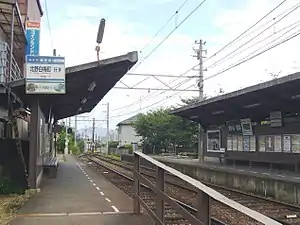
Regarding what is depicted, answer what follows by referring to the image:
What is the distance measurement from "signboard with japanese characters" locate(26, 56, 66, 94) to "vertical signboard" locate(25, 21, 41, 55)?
8320 millimetres

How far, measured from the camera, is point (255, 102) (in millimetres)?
18875

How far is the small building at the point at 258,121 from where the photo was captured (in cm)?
1656

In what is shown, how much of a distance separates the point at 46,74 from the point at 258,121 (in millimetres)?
11846

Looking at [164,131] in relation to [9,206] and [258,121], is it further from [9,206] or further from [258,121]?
[9,206]

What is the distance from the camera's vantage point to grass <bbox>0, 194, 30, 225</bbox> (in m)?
8.02

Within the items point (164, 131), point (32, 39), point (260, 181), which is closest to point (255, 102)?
point (260, 181)

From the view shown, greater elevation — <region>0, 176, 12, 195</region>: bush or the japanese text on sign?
the japanese text on sign

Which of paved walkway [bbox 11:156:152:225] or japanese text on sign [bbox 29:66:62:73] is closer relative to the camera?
paved walkway [bbox 11:156:152:225]

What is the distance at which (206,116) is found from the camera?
26.3 metres

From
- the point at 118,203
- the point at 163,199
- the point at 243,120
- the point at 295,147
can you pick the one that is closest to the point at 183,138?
the point at 243,120

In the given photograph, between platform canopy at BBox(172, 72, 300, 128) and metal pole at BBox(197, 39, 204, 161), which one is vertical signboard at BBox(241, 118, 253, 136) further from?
metal pole at BBox(197, 39, 204, 161)

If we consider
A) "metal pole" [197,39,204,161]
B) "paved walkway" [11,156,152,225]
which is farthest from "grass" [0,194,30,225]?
"metal pole" [197,39,204,161]

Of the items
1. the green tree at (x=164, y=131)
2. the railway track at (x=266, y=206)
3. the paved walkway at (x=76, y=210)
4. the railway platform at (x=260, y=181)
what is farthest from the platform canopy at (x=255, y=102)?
the green tree at (x=164, y=131)

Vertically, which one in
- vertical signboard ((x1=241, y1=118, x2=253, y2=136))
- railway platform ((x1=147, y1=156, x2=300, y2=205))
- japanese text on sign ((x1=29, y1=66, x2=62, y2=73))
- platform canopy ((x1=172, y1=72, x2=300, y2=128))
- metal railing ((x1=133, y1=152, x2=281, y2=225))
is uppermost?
japanese text on sign ((x1=29, y1=66, x2=62, y2=73))
